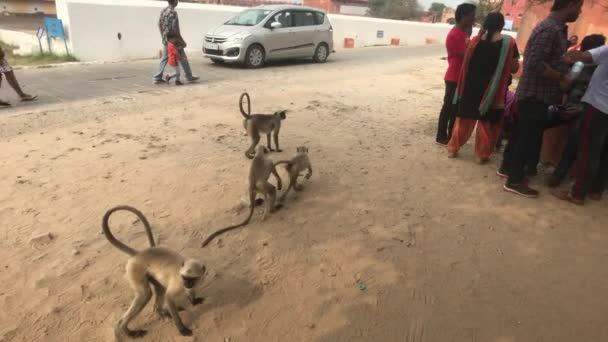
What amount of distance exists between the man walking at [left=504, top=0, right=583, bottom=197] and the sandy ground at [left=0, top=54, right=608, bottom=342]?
0.43 meters

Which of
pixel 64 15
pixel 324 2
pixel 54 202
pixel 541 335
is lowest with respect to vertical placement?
pixel 541 335

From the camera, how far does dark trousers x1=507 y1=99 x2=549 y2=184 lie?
13.7 feet

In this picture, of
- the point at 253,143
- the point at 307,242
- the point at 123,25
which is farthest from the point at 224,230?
the point at 123,25

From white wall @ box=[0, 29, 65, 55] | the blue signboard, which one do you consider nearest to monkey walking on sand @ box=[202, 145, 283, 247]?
the blue signboard

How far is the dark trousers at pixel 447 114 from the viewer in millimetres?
5594

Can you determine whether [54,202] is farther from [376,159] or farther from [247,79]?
[247,79]

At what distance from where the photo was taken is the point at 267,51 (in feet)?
40.9

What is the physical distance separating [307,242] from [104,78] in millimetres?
8816

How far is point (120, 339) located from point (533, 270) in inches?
124

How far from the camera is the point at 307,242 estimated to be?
11.6ft

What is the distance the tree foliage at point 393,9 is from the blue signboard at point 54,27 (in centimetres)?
3628

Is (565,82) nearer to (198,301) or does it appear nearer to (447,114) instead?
(447,114)

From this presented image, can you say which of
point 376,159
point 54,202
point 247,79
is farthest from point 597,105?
point 247,79

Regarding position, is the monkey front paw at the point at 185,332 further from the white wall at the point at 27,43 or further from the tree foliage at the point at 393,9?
the tree foliage at the point at 393,9
